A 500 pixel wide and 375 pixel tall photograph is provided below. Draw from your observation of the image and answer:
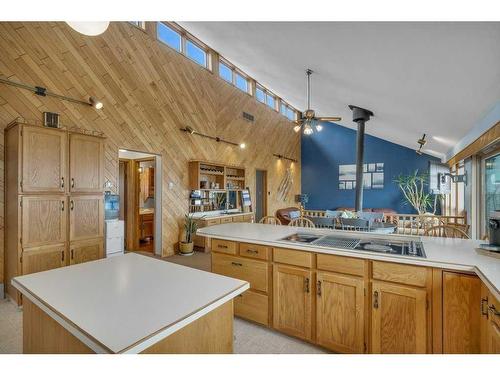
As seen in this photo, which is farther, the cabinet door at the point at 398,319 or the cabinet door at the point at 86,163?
the cabinet door at the point at 86,163

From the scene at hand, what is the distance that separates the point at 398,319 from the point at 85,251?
3.48m

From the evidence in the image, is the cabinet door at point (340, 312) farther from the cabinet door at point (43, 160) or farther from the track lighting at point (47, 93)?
the track lighting at point (47, 93)

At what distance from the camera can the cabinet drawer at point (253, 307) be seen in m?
2.24

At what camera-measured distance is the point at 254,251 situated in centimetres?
228

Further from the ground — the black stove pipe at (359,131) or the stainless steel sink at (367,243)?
the black stove pipe at (359,131)

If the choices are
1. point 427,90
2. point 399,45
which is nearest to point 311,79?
point 427,90

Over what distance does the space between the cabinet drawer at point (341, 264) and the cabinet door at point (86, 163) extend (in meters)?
2.97

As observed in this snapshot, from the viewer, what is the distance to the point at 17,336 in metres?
2.26

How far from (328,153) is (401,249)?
8.49m

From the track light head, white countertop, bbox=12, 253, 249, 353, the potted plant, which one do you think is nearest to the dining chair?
white countertop, bbox=12, 253, 249, 353

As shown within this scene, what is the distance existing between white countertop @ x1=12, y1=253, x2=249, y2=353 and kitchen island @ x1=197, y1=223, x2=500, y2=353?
950 millimetres

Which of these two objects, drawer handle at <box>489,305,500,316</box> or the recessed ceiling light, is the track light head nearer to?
the recessed ceiling light

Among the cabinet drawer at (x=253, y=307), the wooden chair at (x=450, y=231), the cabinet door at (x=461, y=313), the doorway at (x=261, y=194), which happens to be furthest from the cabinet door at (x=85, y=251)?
the doorway at (x=261, y=194)
